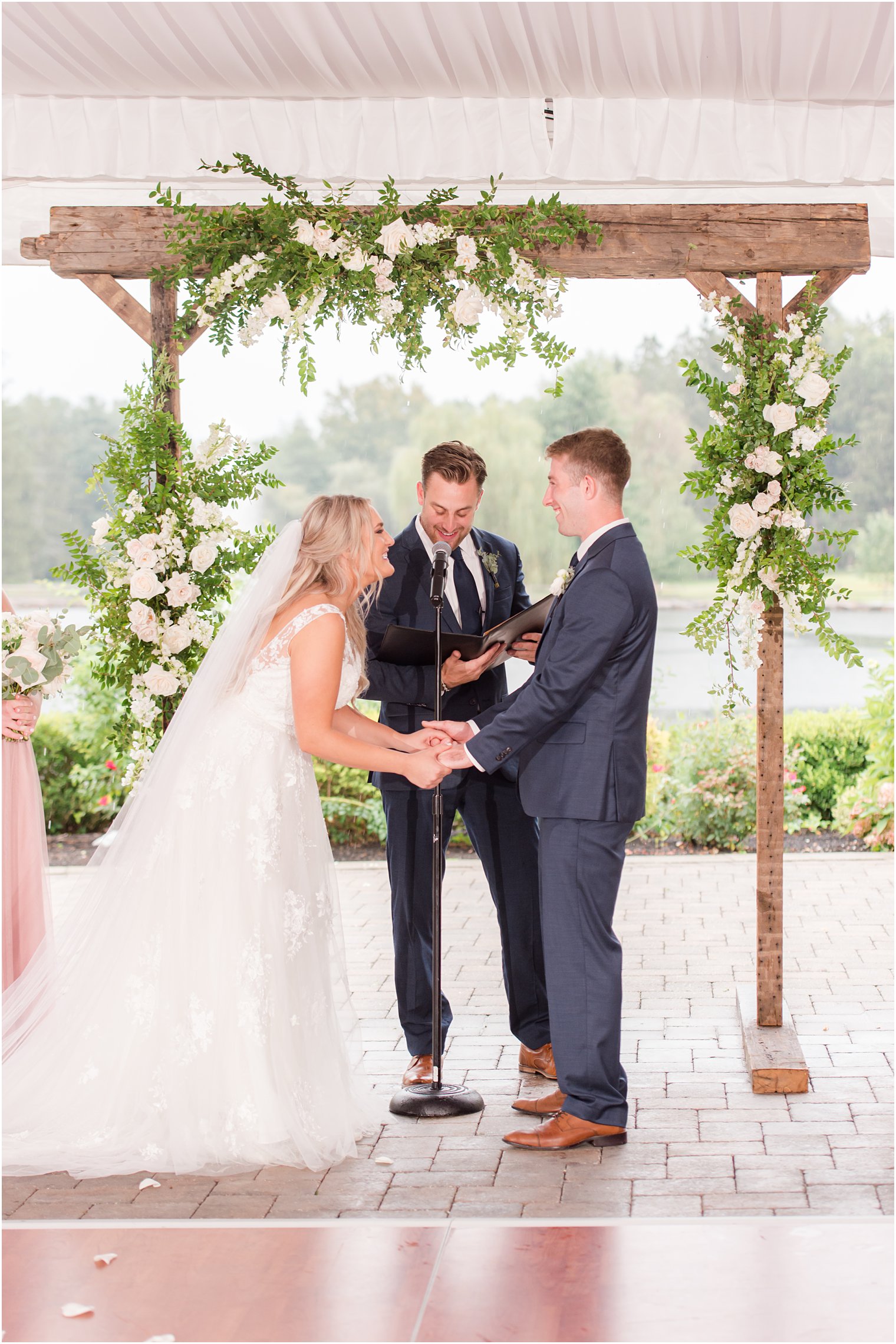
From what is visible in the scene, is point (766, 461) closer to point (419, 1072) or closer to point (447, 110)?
point (447, 110)

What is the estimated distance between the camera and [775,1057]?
419 centimetres

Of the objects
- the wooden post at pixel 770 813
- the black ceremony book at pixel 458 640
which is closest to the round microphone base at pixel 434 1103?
the wooden post at pixel 770 813

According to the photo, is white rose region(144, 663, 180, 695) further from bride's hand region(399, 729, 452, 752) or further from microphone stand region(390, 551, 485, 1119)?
microphone stand region(390, 551, 485, 1119)

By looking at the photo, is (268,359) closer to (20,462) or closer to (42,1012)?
(20,462)

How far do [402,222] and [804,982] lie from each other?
339cm

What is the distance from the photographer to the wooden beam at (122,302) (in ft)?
14.9

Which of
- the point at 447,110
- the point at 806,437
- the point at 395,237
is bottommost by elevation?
the point at 806,437

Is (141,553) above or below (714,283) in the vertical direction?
below

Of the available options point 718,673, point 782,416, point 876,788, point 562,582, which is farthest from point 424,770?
point 718,673

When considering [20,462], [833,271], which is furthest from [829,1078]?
[20,462]

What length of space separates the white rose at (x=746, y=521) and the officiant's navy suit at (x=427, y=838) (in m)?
0.93

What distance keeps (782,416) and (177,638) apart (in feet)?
7.07

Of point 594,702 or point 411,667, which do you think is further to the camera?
point 411,667

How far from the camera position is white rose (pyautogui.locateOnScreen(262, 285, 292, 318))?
14.1 feet
